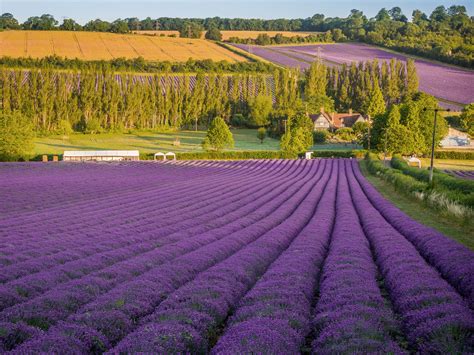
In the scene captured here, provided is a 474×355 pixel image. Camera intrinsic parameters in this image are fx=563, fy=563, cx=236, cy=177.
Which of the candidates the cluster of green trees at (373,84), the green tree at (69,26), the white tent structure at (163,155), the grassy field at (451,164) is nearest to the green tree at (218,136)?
the white tent structure at (163,155)

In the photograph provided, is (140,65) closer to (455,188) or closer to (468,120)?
(468,120)

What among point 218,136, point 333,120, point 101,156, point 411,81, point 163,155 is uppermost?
point 411,81

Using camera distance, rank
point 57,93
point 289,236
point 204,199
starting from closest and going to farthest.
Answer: point 289,236
point 204,199
point 57,93

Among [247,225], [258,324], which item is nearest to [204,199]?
[247,225]

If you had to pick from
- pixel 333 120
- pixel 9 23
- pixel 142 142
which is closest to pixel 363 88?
pixel 333 120

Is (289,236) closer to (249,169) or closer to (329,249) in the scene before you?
(329,249)

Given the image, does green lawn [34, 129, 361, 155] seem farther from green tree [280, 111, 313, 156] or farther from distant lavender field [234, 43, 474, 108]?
distant lavender field [234, 43, 474, 108]
